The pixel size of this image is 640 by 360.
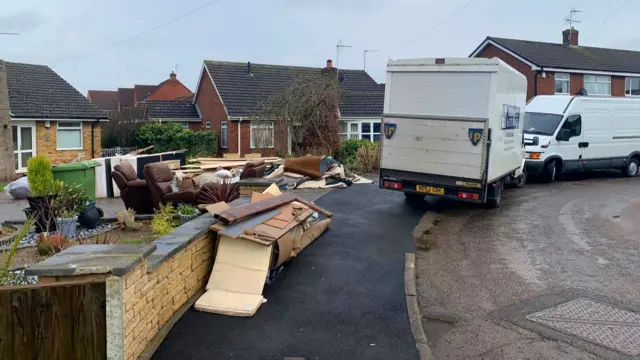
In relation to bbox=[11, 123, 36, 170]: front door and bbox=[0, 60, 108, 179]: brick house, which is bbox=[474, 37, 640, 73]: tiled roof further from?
bbox=[11, 123, 36, 170]: front door

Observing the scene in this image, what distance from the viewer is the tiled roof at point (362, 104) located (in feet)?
107

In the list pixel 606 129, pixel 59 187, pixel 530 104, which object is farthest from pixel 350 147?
pixel 59 187

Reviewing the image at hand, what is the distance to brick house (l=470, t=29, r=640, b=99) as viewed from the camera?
31609 millimetres

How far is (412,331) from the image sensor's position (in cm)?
546

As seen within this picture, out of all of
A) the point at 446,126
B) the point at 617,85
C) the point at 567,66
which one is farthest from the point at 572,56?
the point at 446,126

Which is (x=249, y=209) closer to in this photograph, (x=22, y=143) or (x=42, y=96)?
(x=22, y=143)

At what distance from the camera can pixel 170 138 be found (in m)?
29.9

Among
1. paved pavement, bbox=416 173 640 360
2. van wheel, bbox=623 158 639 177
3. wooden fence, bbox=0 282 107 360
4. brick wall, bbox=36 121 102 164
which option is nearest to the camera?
wooden fence, bbox=0 282 107 360

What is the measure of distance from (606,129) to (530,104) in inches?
106

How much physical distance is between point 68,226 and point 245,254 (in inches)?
146

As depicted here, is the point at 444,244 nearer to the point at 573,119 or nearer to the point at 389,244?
the point at 389,244

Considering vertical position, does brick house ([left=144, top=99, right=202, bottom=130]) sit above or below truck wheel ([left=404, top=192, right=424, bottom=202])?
above

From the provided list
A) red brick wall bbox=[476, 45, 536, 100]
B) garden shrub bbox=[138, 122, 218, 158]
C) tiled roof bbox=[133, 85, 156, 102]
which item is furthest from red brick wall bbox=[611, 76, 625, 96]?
tiled roof bbox=[133, 85, 156, 102]

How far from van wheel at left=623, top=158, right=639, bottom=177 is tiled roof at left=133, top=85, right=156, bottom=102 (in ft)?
171
